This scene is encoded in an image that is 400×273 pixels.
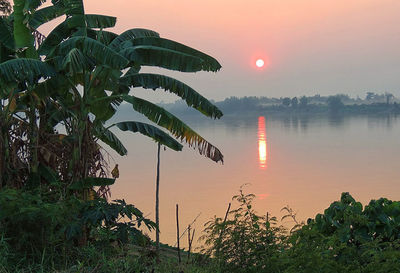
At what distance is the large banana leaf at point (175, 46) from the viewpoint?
46.5 feet

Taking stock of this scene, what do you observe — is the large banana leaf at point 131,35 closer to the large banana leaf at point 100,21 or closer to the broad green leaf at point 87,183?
the large banana leaf at point 100,21

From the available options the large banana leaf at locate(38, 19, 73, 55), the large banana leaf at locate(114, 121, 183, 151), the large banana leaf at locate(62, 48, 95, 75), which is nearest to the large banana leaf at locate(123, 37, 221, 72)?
the large banana leaf at locate(38, 19, 73, 55)

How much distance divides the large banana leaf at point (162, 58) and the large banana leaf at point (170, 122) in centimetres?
103

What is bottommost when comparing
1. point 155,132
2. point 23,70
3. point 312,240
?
point 312,240

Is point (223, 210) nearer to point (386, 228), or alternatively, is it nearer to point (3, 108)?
point (3, 108)

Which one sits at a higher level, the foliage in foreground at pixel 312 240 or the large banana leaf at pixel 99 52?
the large banana leaf at pixel 99 52

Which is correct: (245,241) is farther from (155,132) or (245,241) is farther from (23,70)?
(23,70)

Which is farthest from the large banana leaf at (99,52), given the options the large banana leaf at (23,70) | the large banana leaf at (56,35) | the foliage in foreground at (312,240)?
the foliage in foreground at (312,240)

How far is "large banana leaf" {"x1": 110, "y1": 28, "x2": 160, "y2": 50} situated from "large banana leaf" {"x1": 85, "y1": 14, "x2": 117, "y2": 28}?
0.71 meters

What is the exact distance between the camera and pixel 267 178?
3398 inches

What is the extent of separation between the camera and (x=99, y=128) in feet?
48.6

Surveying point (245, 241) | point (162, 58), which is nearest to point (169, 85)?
point (162, 58)

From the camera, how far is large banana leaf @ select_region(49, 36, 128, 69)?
1159 cm

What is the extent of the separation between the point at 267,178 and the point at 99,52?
250ft
